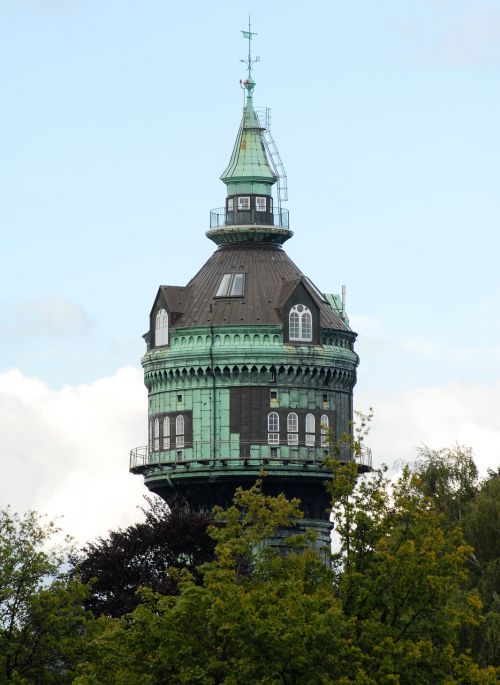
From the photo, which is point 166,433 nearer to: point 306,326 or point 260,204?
point 306,326

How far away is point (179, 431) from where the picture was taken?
406ft

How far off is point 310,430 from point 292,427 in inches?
35.4

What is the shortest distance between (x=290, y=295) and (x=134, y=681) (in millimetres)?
47981

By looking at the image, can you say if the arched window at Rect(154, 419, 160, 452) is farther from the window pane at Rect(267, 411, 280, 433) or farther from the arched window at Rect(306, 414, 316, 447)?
the arched window at Rect(306, 414, 316, 447)

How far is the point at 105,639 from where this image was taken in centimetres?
8112

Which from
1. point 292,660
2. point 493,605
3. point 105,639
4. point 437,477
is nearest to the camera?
point 292,660

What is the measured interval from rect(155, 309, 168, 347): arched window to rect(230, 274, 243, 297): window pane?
334 cm

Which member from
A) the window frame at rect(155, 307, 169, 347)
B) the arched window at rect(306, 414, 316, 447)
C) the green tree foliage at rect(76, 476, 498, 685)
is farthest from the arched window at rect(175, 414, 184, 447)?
the green tree foliage at rect(76, 476, 498, 685)

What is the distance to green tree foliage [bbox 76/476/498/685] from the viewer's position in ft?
251

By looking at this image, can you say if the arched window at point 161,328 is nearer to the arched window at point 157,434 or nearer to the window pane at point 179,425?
the arched window at point 157,434

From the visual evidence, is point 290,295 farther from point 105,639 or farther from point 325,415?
→ point 105,639

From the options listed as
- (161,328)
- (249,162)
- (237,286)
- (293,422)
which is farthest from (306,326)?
(249,162)

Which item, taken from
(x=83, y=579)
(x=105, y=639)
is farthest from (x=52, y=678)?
(x=83, y=579)

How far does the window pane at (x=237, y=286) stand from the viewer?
126 m
